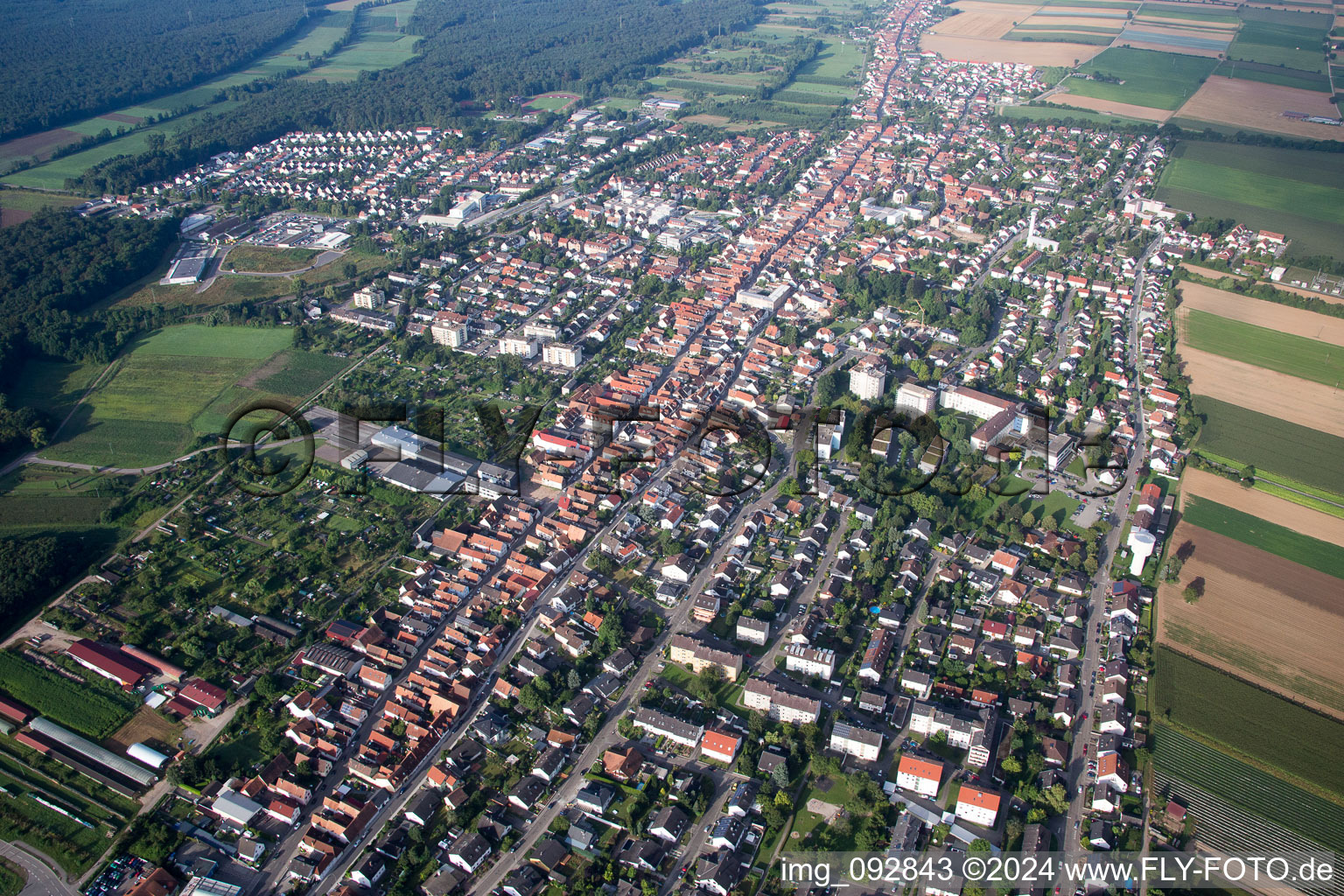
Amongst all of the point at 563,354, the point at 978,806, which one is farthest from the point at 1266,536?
the point at 563,354

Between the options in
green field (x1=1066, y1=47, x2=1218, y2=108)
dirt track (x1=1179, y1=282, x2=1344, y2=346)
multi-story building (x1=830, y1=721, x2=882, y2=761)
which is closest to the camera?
multi-story building (x1=830, y1=721, x2=882, y2=761)

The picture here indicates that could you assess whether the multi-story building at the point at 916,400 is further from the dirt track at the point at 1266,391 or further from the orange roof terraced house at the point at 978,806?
the orange roof terraced house at the point at 978,806

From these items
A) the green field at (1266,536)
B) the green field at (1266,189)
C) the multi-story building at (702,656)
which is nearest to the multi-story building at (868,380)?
the green field at (1266,536)

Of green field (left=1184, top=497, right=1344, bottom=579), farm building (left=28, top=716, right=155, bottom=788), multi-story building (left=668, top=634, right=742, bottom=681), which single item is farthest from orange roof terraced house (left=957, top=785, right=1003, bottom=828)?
farm building (left=28, top=716, right=155, bottom=788)

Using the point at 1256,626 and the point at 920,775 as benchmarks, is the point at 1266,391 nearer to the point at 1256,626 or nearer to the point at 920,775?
the point at 1256,626

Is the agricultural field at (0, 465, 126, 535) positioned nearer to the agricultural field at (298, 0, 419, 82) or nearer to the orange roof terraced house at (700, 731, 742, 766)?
the orange roof terraced house at (700, 731, 742, 766)
